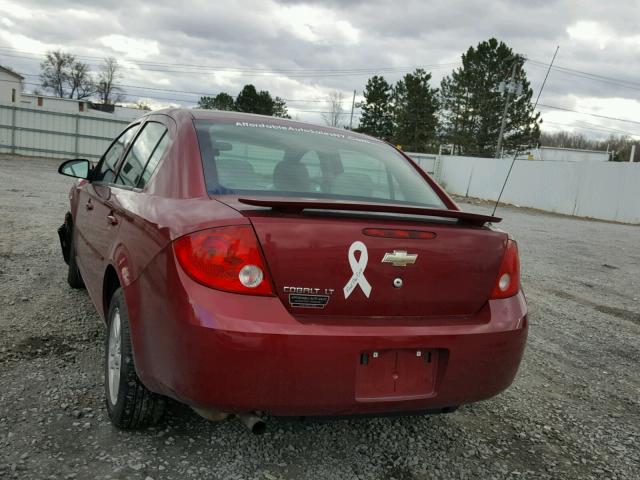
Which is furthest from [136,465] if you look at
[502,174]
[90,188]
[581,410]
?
[502,174]

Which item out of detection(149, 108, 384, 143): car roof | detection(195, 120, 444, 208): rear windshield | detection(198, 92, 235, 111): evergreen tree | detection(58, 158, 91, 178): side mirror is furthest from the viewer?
detection(198, 92, 235, 111): evergreen tree

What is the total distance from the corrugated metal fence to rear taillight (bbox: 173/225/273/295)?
26.4 meters

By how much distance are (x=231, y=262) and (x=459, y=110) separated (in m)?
47.0

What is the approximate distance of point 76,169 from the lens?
4.16 meters

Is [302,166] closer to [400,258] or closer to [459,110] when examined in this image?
[400,258]

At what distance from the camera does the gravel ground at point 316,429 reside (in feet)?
7.82

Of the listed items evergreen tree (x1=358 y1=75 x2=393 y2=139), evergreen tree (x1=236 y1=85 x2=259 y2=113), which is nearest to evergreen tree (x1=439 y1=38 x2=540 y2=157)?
evergreen tree (x1=358 y1=75 x2=393 y2=139)

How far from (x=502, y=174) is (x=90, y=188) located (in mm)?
26578

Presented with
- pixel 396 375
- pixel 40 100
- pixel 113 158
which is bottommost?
pixel 396 375

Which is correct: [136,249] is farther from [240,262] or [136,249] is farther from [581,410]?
[581,410]

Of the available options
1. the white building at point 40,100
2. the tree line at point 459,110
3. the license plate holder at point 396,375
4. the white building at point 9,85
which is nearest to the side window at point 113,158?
the license plate holder at point 396,375

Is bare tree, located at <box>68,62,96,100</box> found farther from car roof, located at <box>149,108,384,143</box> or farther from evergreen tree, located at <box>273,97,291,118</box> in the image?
car roof, located at <box>149,108,384,143</box>

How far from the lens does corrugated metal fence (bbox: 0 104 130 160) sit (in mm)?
25625

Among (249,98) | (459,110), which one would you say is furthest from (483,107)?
(249,98)
